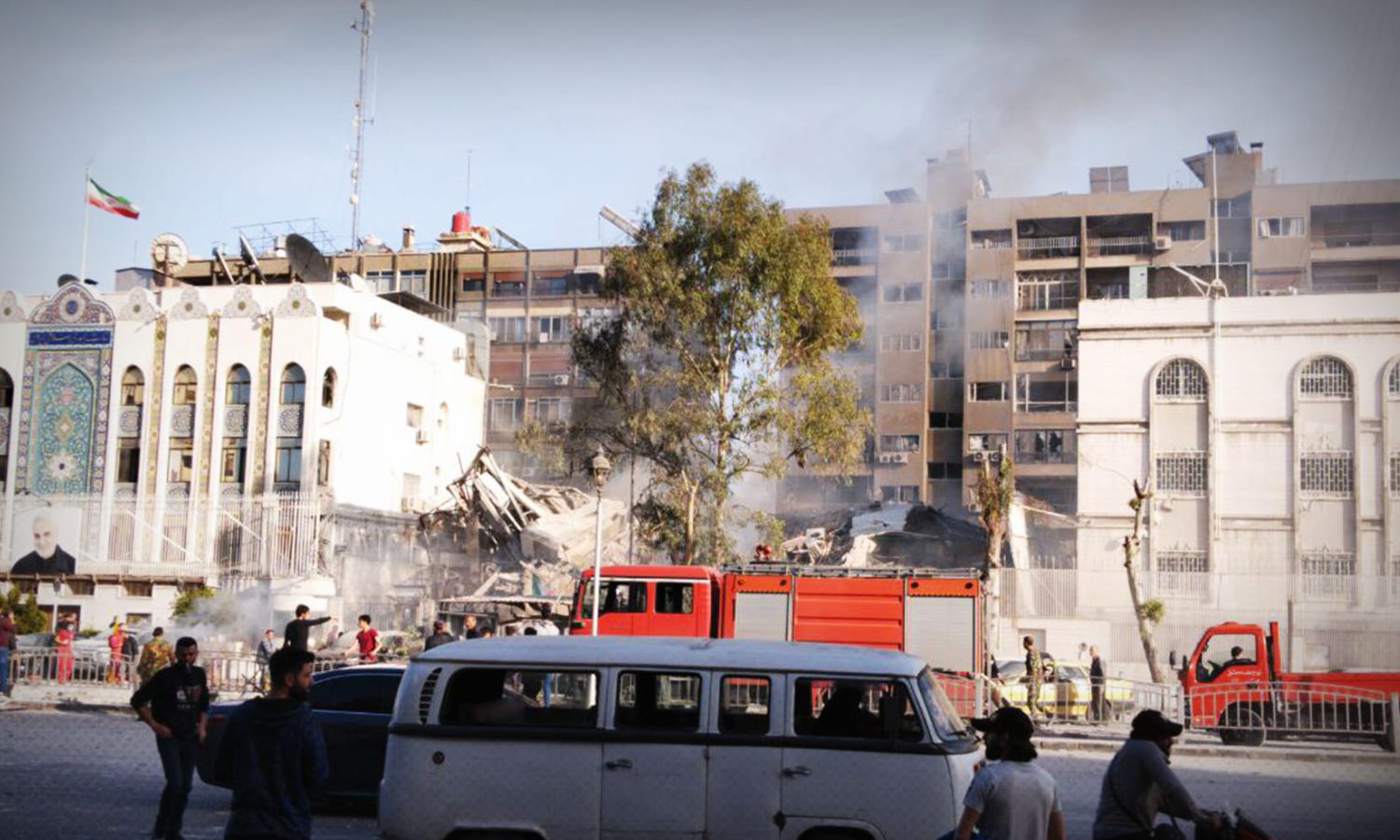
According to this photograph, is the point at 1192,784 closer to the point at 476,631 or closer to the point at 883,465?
the point at 476,631

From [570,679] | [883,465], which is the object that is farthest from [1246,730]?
[883,465]

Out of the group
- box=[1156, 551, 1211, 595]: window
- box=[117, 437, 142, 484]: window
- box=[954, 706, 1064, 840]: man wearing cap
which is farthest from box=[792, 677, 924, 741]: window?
box=[117, 437, 142, 484]: window

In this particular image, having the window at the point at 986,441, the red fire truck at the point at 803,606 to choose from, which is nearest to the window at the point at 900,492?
Result: the window at the point at 986,441

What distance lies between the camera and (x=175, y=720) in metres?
11.0

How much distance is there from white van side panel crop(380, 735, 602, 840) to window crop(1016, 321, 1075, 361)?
59061 millimetres

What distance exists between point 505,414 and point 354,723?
57.4 meters

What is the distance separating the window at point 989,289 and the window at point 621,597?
45.4 metres

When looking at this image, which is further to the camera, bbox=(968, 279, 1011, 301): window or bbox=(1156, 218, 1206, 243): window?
bbox=(968, 279, 1011, 301): window

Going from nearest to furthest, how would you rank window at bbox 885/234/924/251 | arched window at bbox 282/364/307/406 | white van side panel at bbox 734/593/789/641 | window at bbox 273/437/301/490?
1. white van side panel at bbox 734/593/789/641
2. window at bbox 273/437/301/490
3. arched window at bbox 282/364/307/406
4. window at bbox 885/234/924/251

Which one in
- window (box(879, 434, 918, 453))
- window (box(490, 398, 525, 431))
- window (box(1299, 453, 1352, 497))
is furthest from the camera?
window (box(490, 398, 525, 431))

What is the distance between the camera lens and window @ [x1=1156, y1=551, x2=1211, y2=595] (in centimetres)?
4181

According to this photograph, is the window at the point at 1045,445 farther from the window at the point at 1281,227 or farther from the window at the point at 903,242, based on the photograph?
Answer: the window at the point at 1281,227

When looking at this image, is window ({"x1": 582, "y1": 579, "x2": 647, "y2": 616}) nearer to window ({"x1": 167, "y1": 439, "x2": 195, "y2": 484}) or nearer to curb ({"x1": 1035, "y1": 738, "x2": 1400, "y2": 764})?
curb ({"x1": 1035, "y1": 738, "x2": 1400, "y2": 764})

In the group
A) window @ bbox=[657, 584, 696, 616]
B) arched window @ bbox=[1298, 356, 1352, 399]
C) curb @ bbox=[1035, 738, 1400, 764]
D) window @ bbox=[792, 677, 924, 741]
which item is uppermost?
arched window @ bbox=[1298, 356, 1352, 399]
